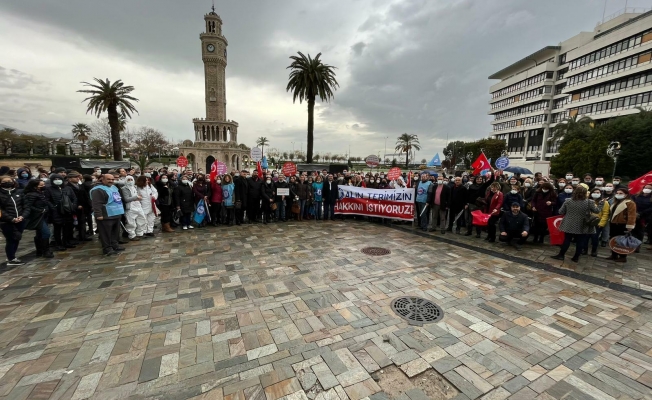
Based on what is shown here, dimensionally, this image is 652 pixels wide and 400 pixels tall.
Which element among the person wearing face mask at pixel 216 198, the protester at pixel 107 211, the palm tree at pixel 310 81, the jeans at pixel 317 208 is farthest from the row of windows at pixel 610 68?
the protester at pixel 107 211

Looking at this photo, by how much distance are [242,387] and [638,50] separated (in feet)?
201

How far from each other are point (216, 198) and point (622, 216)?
497 inches

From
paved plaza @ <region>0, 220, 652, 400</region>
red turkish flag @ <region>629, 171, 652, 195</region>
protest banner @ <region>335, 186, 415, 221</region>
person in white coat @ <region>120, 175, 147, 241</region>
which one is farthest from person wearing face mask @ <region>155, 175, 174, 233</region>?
red turkish flag @ <region>629, 171, 652, 195</region>

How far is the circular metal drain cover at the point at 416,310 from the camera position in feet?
13.7

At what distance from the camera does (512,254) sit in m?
7.44

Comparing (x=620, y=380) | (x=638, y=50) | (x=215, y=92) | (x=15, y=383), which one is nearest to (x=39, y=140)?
(x=215, y=92)

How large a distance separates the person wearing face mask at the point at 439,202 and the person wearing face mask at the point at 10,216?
11.7 metres

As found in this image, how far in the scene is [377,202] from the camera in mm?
11109

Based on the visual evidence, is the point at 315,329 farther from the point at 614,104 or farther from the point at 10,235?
the point at 614,104

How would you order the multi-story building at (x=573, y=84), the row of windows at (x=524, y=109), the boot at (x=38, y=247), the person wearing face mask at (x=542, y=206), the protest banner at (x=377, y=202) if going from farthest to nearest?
the row of windows at (x=524, y=109) < the multi-story building at (x=573, y=84) < the protest banner at (x=377, y=202) < the person wearing face mask at (x=542, y=206) < the boot at (x=38, y=247)

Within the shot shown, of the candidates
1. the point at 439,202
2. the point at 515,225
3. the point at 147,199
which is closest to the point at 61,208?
the point at 147,199

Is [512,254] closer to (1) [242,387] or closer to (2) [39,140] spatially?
(1) [242,387]

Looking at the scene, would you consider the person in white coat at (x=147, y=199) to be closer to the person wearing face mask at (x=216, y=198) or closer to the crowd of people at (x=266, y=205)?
the crowd of people at (x=266, y=205)

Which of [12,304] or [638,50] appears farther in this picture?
[638,50]
